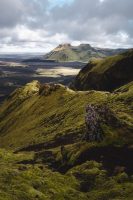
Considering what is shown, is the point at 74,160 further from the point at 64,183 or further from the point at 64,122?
the point at 64,122

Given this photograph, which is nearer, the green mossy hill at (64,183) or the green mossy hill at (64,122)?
the green mossy hill at (64,183)

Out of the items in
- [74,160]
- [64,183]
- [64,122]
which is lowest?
[64,183]

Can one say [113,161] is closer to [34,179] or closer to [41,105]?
[34,179]

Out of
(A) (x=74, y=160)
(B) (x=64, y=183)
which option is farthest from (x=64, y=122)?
(B) (x=64, y=183)

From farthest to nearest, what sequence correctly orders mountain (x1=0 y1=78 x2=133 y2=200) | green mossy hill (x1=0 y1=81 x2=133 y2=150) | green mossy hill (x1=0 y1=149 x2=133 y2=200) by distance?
green mossy hill (x1=0 y1=81 x2=133 y2=150) → mountain (x1=0 y1=78 x2=133 y2=200) → green mossy hill (x1=0 y1=149 x2=133 y2=200)

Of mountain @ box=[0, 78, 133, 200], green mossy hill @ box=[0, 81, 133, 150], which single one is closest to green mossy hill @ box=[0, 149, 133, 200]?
mountain @ box=[0, 78, 133, 200]

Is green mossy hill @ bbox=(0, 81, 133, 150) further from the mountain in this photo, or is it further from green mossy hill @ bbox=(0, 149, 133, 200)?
green mossy hill @ bbox=(0, 149, 133, 200)

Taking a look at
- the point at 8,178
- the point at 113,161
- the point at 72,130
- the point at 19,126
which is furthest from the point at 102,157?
the point at 19,126

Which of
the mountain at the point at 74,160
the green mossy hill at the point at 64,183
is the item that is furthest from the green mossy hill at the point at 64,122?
the green mossy hill at the point at 64,183

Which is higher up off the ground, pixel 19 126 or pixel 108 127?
pixel 108 127

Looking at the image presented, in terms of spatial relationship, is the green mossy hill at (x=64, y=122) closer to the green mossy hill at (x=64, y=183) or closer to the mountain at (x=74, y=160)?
the mountain at (x=74, y=160)

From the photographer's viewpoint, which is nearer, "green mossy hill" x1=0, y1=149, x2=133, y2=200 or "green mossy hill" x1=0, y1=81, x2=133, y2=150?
"green mossy hill" x1=0, y1=149, x2=133, y2=200
